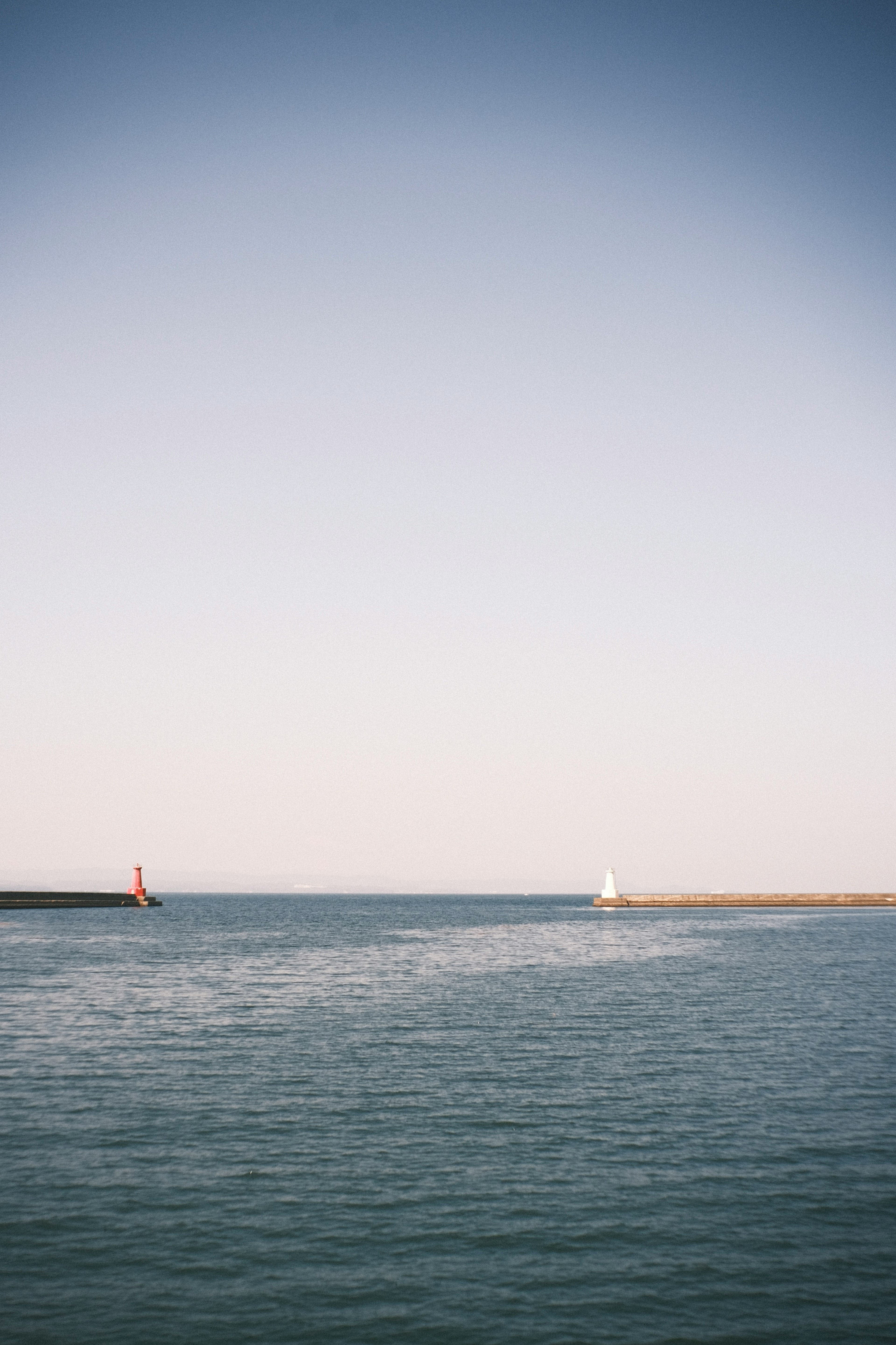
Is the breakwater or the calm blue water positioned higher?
the calm blue water

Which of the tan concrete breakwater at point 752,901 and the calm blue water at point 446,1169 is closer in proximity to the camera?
the calm blue water at point 446,1169

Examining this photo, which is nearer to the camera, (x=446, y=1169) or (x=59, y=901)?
(x=446, y=1169)

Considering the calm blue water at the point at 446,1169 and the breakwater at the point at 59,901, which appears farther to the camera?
the breakwater at the point at 59,901

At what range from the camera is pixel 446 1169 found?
19250 mm

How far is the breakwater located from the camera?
151125 mm

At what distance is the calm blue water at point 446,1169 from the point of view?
13469mm

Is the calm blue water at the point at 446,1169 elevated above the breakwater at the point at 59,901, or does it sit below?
above

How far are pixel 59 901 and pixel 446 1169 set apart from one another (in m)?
155

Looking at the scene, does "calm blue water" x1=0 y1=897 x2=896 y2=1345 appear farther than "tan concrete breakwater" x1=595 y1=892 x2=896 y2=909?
No

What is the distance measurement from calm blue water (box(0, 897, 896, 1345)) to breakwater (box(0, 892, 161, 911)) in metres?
121

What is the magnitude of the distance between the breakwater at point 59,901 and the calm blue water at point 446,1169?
121 m

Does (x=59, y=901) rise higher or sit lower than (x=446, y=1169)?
lower

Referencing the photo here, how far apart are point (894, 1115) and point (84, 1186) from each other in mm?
20315

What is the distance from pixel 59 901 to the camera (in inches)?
6112
